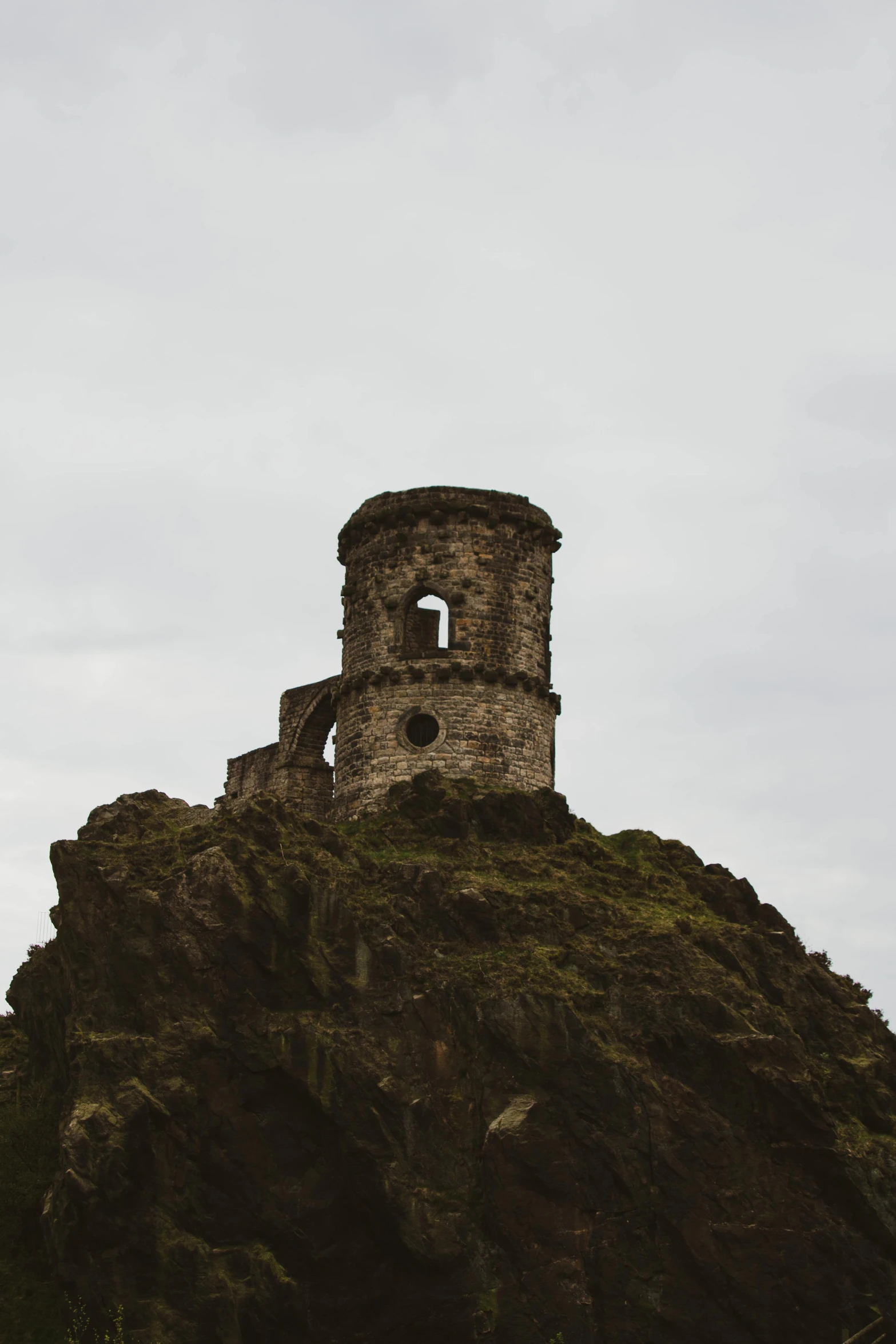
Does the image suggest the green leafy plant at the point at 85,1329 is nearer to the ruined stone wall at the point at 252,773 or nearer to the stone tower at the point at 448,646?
the stone tower at the point at 448,646

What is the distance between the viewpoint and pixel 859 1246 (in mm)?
25438

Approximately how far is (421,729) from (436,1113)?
10.8m

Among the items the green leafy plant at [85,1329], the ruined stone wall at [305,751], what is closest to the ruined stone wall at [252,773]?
the ruined stone wall at [305,751]

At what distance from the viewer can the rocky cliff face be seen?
982 inches

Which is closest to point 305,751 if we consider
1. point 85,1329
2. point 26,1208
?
point 26,1208

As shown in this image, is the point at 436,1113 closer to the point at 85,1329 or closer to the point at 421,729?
the point at 85,1329

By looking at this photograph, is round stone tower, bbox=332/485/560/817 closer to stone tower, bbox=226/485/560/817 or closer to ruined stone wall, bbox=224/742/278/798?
stone tower, bbox=226/485/560/817

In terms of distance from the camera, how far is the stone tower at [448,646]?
113ft

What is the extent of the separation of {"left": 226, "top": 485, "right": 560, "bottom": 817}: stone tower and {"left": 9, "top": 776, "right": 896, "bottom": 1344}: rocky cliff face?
16.3 feet

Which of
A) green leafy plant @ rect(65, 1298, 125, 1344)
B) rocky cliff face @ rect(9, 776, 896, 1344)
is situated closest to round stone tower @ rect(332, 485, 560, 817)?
rocky cliff face @ rect(9, 776, 896, 1344)

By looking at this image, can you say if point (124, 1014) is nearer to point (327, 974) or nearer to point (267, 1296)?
point (327, 974)

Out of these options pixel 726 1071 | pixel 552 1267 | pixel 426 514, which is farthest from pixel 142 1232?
pixel 426 514

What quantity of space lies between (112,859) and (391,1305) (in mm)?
9786

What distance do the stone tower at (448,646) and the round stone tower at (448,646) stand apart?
3 cm
